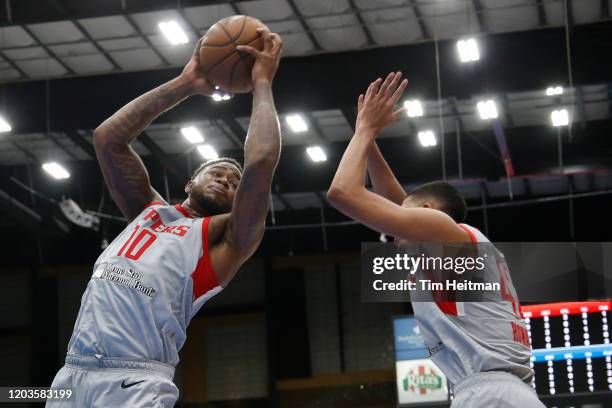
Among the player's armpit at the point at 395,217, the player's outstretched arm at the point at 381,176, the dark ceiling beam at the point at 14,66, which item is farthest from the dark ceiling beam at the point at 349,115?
the player's armpit at the point at 395,217

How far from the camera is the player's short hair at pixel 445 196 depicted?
415 cm

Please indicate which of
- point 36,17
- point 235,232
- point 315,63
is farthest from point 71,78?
point 235,232

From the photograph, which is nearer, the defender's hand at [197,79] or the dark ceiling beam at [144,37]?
the defender's hand at [197,79]

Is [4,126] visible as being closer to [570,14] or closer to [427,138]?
[427,138]

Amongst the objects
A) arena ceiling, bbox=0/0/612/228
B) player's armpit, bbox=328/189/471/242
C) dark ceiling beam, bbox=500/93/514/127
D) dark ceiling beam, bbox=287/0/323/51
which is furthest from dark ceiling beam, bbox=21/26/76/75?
player's armpit, bbox=328/189/471/242

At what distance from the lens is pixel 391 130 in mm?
18000

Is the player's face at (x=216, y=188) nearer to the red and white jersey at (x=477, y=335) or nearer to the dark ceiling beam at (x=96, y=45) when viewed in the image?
the red and white jersey at (x=477, y=335)

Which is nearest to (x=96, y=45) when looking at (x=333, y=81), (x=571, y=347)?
(x=333, y=81)

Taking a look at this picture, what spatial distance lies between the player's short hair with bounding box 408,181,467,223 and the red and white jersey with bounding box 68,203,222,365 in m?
1.04

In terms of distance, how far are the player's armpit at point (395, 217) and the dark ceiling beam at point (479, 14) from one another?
10.7 m

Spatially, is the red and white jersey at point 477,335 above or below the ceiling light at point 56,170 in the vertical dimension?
below

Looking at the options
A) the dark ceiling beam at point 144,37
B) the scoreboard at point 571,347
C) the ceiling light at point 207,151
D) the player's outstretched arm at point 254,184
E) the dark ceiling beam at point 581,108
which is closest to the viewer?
the player's outstretched arm at point 254,184

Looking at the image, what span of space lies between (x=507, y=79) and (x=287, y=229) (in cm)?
885

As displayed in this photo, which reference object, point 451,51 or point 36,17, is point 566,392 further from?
point 36,17
